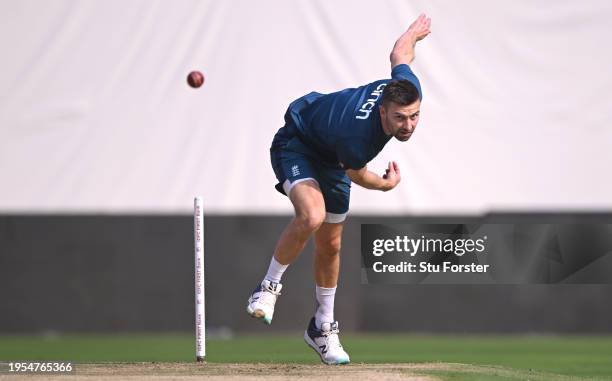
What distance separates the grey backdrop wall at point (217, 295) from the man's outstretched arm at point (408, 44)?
683 centimetres

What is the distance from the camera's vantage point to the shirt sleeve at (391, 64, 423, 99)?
6.82 meters

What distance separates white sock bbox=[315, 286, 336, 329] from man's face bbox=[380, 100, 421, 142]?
4.51ft

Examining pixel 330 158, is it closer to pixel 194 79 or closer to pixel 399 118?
pixel 399 118

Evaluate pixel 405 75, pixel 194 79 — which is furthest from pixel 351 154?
pixel 194 79

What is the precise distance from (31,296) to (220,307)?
2204 millimetres

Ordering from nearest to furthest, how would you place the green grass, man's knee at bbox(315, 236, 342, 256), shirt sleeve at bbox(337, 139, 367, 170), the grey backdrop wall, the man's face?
1. the man's face
2. shirt sleeve at bbox(337, 139, 367, 170)
3. man's knee at bbox(315, 236, 342, 256)
4. the green grass
5. the grey backdrop wall

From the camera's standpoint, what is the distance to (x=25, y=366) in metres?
8.18

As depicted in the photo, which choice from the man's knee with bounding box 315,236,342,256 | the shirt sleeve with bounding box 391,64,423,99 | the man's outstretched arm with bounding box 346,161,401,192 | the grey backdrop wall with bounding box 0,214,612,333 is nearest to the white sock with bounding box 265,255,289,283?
the man's knee with bounding box 315,236,342,256

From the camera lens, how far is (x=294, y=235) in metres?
7.08

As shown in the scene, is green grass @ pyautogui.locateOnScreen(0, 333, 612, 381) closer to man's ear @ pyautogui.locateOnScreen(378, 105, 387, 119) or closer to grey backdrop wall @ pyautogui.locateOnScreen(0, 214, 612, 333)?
grey backdrop wall @ pyautogui.locateOnScreen(0, 214, 612, 333)

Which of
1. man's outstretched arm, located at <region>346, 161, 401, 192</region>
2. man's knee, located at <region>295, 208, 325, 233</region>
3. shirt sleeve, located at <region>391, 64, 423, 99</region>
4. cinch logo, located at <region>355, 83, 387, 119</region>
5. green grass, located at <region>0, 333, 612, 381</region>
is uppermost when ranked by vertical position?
shirt sleeve, located at <region>391, 64, 423, 99</region>

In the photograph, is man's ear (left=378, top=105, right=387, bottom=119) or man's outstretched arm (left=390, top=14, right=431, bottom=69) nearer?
man's ear (left=378, top=105, right=387, bottom=119)

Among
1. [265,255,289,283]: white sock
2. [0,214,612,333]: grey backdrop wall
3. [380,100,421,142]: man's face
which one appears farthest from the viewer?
[0,214,612,333]: grey backdrop wall

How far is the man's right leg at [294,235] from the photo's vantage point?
22.7ft
